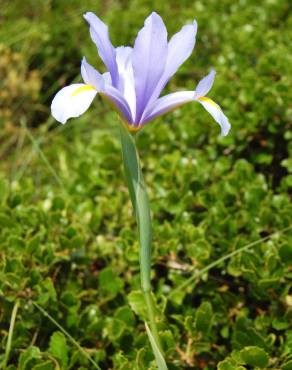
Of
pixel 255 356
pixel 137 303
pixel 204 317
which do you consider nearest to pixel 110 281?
pixel 137 303

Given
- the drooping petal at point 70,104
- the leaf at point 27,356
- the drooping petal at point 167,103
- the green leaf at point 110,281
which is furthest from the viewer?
the green leaf at point 110,281

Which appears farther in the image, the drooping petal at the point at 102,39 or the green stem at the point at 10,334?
the green stem at the point at 10,334

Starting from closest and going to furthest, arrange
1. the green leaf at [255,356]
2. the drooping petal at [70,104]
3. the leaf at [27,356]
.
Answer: the drooping petal at [70,104] < the green leaf at [255,356] < the leaf at [27,356]

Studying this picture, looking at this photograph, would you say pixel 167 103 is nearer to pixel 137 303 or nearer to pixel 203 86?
pixel 203 86

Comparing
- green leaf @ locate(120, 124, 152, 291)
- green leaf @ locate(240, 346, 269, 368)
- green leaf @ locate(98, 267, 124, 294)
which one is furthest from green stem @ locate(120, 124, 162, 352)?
green leaf @ locate(98, 267, 124, 294)

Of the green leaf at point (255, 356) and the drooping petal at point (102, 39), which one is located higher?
the drooping petal at point (102, 39)

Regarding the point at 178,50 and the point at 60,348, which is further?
the point at 60,348

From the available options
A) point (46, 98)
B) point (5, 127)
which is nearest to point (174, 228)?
point (5, 127)

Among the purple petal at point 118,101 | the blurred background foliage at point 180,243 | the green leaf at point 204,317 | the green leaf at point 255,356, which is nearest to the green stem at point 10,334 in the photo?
the blurred background foliage at point 180,243

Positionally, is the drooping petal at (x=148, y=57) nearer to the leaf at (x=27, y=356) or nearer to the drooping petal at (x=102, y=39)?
the drooping petal at (x=102, y=39)
